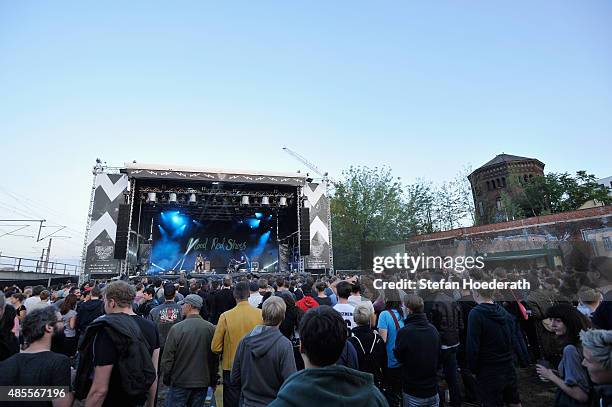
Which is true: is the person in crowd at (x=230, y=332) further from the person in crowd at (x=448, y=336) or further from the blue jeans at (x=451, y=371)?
the blue jeans at (x=451, y=371)

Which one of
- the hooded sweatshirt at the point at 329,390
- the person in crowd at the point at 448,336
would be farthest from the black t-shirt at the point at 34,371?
the person in crowd at the point at 448,336

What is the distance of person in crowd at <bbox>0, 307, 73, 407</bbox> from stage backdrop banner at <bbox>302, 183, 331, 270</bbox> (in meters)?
16.0

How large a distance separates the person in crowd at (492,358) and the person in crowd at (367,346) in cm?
101

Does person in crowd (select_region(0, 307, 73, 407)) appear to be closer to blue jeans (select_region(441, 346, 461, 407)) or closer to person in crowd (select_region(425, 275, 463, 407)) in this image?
person in crowd (select_region(425, 275, 463, 407))

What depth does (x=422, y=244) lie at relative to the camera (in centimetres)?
2720

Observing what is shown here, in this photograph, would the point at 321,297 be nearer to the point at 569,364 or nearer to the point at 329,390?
the point at 569,364

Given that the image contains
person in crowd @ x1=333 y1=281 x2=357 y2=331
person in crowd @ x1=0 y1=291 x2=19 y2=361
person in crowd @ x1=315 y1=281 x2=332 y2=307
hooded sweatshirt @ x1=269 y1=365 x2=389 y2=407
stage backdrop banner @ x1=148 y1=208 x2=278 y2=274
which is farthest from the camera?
stage backdrop banner @ x1=148 y1=208 x2=278 y2=274

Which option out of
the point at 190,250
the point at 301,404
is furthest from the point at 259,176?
the point at 301,404

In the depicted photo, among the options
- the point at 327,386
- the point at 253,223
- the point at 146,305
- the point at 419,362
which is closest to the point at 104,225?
the point at 253,223

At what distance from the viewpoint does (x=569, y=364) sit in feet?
7.92

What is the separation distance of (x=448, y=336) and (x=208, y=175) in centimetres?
1481

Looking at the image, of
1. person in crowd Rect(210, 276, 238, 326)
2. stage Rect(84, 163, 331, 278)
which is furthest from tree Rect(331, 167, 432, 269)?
person in crowd Rect(210, 276, 238, 326)

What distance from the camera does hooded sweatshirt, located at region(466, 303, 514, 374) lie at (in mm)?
3436

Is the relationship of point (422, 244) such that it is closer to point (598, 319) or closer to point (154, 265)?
point (154, 265)
